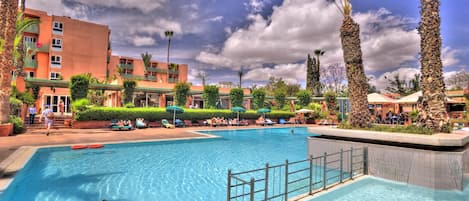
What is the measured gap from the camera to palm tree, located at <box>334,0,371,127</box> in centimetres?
847

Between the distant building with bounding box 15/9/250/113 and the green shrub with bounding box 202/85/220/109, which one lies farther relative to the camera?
the green shrub with bounding box 202/85/220/109

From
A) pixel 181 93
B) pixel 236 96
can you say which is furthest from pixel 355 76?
pixel 236 96

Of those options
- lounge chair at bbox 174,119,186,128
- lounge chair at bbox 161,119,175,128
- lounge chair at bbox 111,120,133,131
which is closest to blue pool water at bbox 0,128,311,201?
lounge chair at bbox 111,120,133,131

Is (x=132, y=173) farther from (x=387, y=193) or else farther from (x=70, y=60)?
(x=70, y=60)

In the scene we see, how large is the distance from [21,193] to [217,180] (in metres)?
4.53

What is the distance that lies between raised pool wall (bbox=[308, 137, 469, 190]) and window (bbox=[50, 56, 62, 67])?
122ft

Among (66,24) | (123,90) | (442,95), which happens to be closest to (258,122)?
(123,90)

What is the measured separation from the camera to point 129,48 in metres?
48.2

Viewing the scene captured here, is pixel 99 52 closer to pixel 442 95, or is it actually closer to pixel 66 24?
pixel 66 24

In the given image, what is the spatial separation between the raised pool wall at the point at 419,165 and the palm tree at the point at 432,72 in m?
1.31

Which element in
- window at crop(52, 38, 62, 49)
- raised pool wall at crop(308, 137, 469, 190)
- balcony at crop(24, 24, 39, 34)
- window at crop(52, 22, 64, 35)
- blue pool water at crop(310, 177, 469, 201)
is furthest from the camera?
window at crop(52, 22, 64, 35)

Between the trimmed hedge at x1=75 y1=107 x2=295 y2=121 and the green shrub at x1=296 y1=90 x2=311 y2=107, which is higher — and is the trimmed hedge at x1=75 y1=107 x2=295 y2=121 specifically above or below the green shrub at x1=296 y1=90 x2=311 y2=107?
below

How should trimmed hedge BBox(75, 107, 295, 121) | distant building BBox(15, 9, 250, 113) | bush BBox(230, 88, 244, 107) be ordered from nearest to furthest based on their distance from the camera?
trimmed hedge BBox(75, 107, 295, 121), distant building BBox(15, 9, 250, 113), bush BBox(230, 88, 244, 107)

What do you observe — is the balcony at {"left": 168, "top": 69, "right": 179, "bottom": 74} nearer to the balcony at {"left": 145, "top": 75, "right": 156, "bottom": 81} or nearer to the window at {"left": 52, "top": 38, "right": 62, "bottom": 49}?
the balcony at {"left": 145, "top": 75, "right": 156, "bottom": 81}
